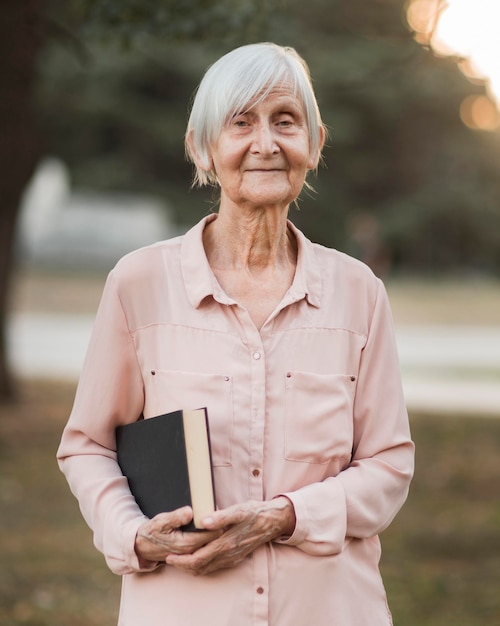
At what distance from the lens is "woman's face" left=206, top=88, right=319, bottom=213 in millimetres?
2420

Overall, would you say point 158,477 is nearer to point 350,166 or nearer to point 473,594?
point 473,594

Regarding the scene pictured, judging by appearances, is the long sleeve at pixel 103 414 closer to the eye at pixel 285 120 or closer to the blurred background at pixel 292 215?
the eye at pixel 285 120

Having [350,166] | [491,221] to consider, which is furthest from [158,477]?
[491,221]

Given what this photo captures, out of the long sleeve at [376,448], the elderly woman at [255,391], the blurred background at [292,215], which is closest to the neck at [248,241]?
the elderly woman at [255,391]

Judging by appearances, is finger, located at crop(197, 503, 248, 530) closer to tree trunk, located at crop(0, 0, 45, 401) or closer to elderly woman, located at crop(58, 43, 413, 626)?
elderly woman, located at crop(58, 43, 413, 626)

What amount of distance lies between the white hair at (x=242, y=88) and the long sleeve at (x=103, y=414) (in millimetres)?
423

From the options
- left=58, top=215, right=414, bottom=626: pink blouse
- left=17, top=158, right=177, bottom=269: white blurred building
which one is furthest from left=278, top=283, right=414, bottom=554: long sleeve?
left=17, top=158, right=177, bottom=269: white blurred building

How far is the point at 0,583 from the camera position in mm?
6324

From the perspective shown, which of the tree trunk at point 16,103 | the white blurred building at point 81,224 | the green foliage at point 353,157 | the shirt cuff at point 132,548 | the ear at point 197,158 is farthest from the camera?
the white blurred building at point 81,224

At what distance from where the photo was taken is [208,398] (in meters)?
2.38

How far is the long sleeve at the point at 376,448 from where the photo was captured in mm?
2406

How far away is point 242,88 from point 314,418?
769mm

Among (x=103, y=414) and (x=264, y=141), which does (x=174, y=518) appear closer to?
(x=103, y=414)

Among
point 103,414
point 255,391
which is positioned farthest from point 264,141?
point 103,414
